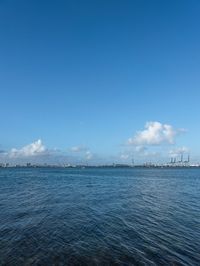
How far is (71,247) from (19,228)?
888 cm

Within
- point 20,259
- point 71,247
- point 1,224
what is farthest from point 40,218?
point 20,259

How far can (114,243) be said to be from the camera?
1030 inches

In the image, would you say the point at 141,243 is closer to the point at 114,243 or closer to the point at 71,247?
the point at 114,243

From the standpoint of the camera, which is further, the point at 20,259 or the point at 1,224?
the point at 1,224

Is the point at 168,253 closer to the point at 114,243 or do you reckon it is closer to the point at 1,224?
the point at 114,243

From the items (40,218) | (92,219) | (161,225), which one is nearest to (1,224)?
(40,218)

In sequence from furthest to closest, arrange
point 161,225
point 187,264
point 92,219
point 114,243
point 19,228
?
point 92,219, point 161,225, point 19,228, point 114,243, point 187,264

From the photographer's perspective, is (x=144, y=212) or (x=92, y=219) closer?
(x=92, y=219)

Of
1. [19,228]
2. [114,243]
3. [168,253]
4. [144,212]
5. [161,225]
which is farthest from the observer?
[144,212]

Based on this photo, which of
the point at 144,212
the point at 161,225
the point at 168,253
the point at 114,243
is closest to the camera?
the point at 168,253

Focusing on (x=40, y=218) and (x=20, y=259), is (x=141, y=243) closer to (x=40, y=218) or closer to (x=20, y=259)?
(x=20, y=259)

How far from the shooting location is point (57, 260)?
69.7 feet

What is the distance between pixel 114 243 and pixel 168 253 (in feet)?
16.0

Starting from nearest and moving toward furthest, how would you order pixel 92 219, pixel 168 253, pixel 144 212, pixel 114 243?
1. pixel 168 253
2. pixel 114 243
3. pixel 92 219
4. pixel 144 212
